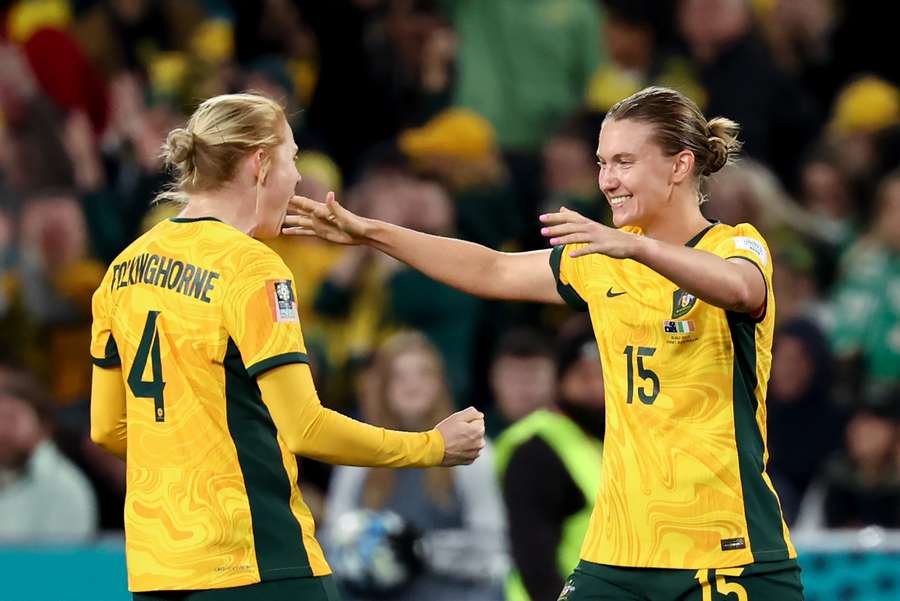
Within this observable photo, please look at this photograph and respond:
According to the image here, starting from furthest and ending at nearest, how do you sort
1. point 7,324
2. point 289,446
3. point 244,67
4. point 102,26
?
point 102,26
point 244,67
point 7,324
point 289,446

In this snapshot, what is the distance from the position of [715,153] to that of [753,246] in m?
0.31

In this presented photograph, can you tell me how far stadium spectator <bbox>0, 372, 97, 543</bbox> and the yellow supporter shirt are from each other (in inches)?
164

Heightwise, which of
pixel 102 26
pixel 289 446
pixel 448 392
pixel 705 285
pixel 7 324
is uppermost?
pixel 102 26

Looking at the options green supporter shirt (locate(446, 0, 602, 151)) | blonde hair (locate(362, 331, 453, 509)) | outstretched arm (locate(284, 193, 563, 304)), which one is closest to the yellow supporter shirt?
outstretched arm (locate(284, 193, 563, 304))

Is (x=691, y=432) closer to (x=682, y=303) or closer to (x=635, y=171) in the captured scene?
(x=682, y=303)

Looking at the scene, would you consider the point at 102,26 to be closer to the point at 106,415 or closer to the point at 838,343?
the point at 838,343

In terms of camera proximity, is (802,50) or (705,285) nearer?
(705,285)

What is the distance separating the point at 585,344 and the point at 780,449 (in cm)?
281

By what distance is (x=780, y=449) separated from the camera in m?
8.62

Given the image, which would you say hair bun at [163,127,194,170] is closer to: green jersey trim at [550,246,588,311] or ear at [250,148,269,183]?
ear at [250,148,269,183]

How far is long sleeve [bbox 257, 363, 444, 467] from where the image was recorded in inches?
153

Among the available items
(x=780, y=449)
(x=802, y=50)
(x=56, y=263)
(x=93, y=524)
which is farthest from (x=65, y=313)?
(x=802, y=50)

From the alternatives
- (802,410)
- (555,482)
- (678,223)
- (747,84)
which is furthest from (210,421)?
(747,84)

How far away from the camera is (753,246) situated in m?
4.31
